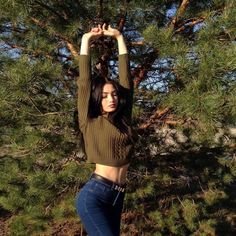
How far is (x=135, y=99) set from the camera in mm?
4383

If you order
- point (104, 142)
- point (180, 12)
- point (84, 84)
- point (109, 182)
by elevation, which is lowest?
point (109, 182)

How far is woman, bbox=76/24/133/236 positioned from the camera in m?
2.60

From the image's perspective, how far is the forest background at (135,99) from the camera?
3.46 metres

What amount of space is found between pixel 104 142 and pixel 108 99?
235 mm

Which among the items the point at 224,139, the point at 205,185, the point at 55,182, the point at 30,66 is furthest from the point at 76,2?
the point at 205,185

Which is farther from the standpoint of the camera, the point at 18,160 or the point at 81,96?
the point at 18,160

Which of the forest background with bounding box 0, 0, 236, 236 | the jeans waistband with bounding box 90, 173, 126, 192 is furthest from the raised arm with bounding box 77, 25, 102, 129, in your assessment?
the forest background with bounding box 0, 0, 236, 236

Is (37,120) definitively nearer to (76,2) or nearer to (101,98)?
(76,2)

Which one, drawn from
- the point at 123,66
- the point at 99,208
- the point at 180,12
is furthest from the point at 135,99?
the point at 99,208

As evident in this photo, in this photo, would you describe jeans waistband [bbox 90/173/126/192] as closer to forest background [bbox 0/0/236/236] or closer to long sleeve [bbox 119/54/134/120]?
long sleeve [bbox 119/54/134/120]

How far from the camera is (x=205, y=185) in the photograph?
601cm

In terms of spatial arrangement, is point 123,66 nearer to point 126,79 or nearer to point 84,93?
point 126,79

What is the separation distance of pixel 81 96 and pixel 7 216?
458 centimetres

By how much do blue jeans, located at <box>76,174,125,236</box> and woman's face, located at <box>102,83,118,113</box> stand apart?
393 millimetres
